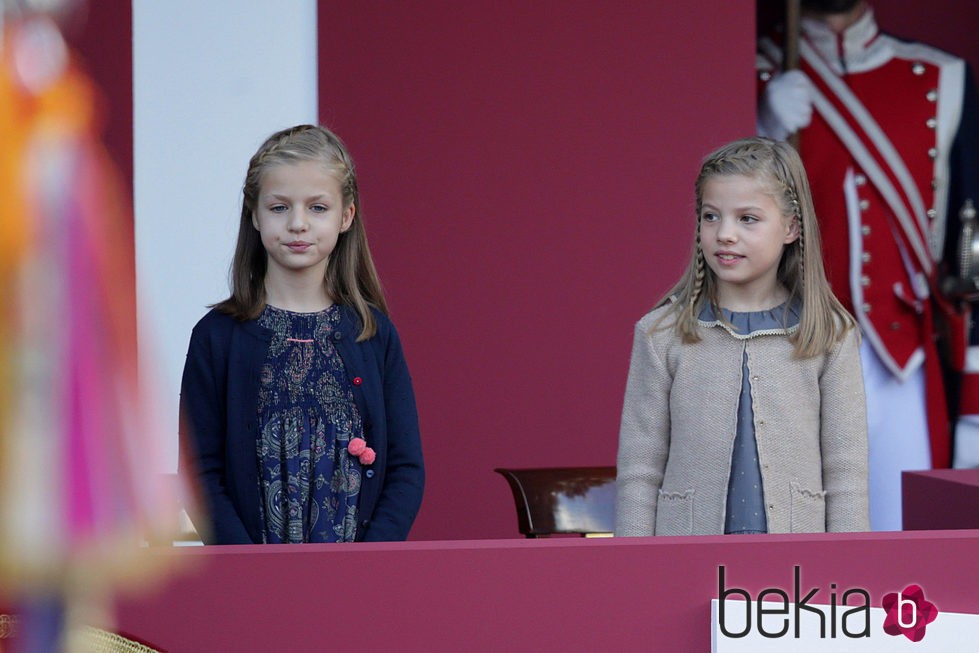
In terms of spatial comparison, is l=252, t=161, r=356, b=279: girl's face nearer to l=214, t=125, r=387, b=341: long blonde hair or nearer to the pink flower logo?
l=214, t=125, r=387, b=341: long blonde hair

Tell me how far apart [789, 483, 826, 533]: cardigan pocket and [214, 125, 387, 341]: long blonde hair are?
2.41ft

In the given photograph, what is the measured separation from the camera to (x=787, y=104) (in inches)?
169

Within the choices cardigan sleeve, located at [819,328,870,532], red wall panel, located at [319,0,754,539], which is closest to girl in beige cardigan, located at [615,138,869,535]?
cardigan sleeve, located at [819,328,870,532]

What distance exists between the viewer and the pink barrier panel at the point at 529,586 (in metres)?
1.23

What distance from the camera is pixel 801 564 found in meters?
1.27

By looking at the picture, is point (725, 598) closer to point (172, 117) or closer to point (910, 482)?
point (910, 482)

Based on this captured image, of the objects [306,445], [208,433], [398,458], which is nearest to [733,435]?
[398,458]

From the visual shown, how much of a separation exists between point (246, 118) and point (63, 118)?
9.08ft

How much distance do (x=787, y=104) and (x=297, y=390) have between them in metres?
2.68

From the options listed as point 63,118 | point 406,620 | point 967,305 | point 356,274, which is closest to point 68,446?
point 63,118

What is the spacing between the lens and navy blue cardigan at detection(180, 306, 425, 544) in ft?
6.73

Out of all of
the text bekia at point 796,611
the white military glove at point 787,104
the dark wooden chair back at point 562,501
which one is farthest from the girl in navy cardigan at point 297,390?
the white military glove at point 787,104

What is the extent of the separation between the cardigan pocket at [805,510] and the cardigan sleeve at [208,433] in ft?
2.85

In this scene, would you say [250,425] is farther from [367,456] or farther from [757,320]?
[757,320]
